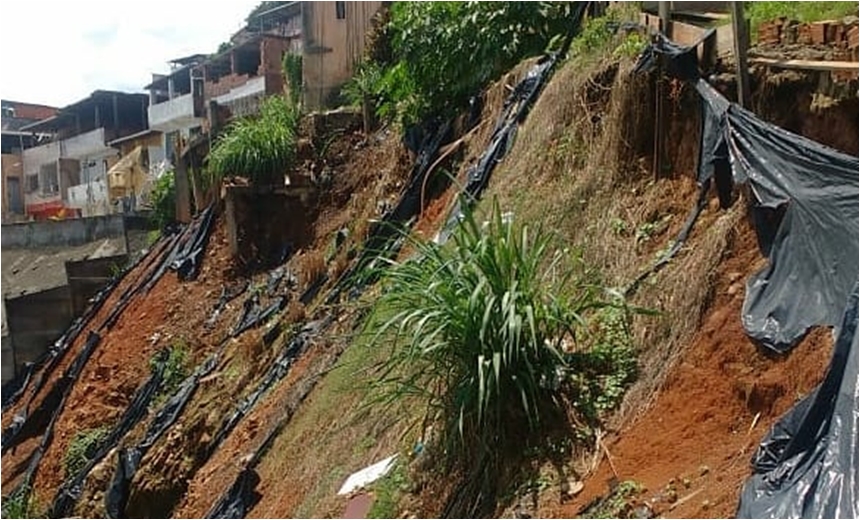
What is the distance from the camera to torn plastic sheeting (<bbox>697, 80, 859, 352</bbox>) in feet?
13.1

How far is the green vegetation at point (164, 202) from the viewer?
15.6 m

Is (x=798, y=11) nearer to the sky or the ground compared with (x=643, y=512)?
nearer to the sky

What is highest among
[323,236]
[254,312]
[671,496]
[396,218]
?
[396,218]

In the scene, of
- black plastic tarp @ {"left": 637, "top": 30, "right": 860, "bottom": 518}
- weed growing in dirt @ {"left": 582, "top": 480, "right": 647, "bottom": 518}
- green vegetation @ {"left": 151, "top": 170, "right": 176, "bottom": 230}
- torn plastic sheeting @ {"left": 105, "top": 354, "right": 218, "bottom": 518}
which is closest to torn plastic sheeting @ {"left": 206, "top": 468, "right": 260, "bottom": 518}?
torn plastic sheeting @ {"left": 105, "top": 354, "right": 218, "bottom": 518}

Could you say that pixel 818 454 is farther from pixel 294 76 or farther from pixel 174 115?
pixel 174 115

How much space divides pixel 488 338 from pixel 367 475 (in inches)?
54.1

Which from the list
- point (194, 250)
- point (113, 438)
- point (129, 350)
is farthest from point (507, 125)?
point (129, 350)

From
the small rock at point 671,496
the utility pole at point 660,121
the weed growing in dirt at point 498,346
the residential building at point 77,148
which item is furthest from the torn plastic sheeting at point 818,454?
the residential building at point 77,148

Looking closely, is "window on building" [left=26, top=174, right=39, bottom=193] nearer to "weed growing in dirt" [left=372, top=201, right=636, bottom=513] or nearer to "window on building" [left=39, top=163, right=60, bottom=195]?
"window on building" [left=39, top=163, right=60, bottom=195]

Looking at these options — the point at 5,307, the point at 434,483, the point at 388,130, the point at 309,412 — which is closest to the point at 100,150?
the point at 5,307

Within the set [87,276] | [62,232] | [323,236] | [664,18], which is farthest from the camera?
[62,232]

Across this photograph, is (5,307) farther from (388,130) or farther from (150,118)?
(150,118)

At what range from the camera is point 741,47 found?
218 inches

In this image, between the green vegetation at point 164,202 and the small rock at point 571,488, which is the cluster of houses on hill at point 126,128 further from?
the small rock at point 571,488
